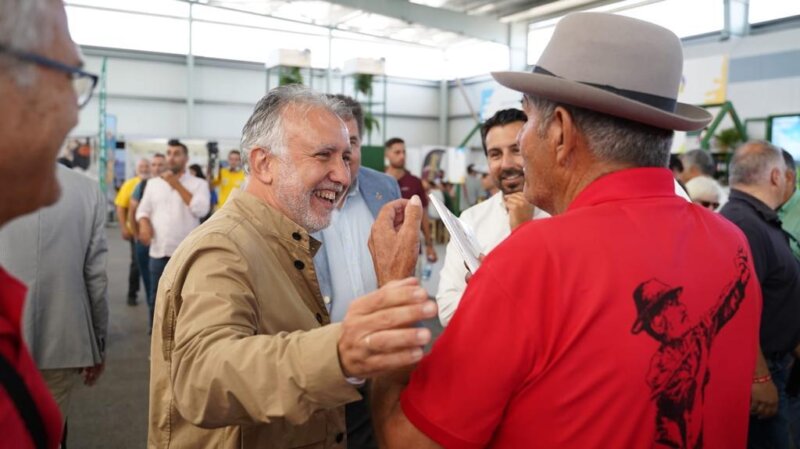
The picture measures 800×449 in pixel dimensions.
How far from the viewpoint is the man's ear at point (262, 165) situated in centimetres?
172

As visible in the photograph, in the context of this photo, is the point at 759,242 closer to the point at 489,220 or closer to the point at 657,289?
the point at 489,220

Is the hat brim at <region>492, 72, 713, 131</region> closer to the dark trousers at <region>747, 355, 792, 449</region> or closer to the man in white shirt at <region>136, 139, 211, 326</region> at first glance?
the dark trousers at <region>747, 355, 792, 449</region>

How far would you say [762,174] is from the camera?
3.02 m

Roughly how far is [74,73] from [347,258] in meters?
1.93

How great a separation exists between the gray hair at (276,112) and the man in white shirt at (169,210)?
3.92 metres

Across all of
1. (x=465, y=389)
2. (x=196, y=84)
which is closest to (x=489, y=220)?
(x=465, y=389)

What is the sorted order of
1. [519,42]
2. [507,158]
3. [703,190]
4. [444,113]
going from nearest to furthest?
1. [507,158]
2. [703,190]
3. [519,42]
4. [444,113]

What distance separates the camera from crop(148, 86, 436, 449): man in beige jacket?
958mm

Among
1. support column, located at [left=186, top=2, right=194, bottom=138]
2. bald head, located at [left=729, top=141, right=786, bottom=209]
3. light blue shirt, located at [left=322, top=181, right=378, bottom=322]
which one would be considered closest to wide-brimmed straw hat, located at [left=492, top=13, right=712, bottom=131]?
light blue shirt, located at [left=322, top=181, right=378, bottom=322]

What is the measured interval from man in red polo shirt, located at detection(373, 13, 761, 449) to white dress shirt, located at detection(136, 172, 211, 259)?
15.4ft

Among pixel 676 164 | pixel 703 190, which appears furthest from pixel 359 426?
pixel 676 164

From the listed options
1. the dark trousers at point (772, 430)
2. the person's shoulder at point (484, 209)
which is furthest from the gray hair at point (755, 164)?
the person's shoulder at point (484, 209)

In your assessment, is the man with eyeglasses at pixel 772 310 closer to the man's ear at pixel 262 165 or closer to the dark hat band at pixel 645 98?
the dark hat band at pixel 645 98

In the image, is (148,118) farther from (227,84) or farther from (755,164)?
(755,164)
